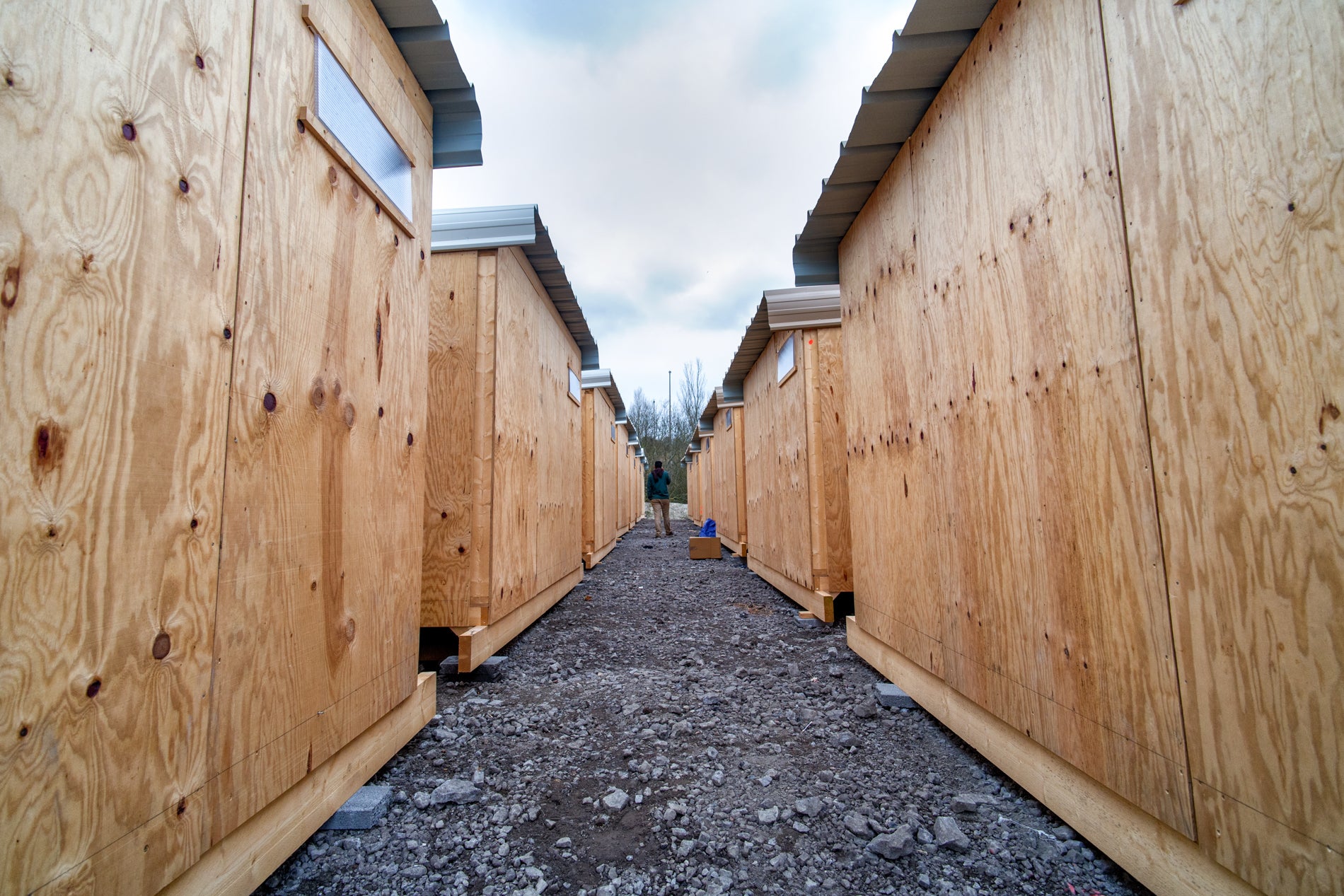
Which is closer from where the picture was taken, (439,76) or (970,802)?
(970,802)

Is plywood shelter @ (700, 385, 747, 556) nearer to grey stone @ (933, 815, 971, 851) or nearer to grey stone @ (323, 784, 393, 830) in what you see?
grey stone @ (933, 815, 971, 851)

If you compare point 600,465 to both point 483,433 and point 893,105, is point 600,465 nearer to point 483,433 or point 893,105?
point 483,433

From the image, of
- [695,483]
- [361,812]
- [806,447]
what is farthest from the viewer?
[695,483]

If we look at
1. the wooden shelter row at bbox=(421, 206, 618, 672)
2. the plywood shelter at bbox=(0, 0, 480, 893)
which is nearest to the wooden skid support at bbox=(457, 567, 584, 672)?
the wooden shelter row at bbox=(421, 206, 618, 672)

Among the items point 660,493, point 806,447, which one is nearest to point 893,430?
point 806,447

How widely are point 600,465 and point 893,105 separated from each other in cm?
809

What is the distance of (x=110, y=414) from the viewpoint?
1.22 m

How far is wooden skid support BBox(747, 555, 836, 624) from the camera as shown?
16.0 feet

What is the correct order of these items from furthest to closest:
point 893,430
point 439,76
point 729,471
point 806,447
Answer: point 729,471 → point 806,447 → point 893,430 → point 439,76

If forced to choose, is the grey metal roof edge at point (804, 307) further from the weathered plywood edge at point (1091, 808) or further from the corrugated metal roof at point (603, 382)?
the corrugated metal roof at point (603, 382)

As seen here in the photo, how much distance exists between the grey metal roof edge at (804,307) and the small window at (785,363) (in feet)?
1.27

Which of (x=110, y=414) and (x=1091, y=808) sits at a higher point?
(x=110, y=414)

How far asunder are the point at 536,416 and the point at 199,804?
157 inches

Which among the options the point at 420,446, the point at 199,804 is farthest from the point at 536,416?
the point at 199,804
